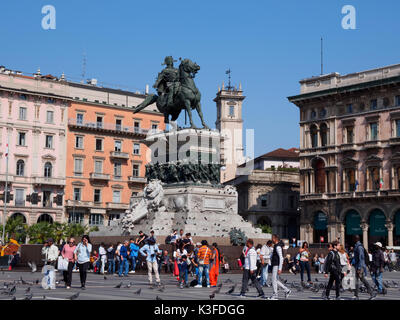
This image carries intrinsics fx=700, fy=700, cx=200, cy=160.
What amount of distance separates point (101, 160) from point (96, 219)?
6326mm

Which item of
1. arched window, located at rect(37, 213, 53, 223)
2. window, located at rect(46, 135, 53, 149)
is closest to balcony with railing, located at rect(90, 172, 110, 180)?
window, located at rect(46, 135, 53, 149)

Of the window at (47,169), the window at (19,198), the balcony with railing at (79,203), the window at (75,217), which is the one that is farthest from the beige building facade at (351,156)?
the window at (19,198)

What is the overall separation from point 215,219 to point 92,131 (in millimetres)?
46775

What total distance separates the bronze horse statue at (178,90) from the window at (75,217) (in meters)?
41.6

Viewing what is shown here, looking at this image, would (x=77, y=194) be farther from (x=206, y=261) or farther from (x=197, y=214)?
(x=206, y=261)

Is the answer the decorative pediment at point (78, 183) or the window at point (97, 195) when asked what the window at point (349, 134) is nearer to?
the window at point (97, 195)

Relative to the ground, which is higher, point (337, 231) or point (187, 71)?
point (187, 71)

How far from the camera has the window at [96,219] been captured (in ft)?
236

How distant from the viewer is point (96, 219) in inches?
2859

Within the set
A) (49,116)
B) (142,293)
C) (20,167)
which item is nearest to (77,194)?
(20,167)

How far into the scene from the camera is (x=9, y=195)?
66375mm

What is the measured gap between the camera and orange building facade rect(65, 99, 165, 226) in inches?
2832

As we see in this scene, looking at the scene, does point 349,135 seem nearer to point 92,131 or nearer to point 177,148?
point 92,131
